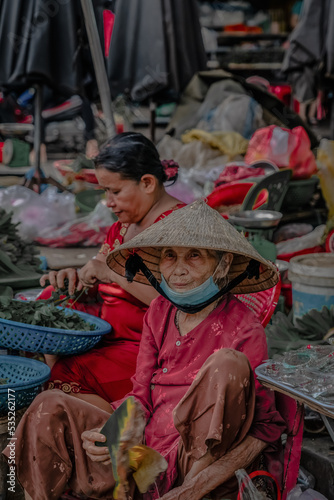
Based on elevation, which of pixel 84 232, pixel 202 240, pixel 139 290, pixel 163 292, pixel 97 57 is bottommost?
pixel 84 232

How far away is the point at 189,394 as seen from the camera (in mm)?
1989

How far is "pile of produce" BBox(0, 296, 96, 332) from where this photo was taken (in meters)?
2.81

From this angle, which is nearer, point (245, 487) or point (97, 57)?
point (245, 487)

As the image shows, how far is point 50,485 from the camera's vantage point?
2.21 m

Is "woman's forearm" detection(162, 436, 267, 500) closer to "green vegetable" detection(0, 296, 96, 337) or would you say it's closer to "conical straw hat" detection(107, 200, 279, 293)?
"conical straw hat" detection(107, 200, 279, 293)

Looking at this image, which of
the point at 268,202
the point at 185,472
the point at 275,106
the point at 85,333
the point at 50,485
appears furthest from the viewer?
the point at 275,106

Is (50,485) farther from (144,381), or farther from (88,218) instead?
(88,218)

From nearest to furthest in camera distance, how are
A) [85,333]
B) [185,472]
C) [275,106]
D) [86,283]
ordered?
[185,472] < [85,333] < [86,283] < [275,106]

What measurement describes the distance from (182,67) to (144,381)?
415 centimetres

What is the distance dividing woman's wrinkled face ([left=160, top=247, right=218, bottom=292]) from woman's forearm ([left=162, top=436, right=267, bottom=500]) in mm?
524

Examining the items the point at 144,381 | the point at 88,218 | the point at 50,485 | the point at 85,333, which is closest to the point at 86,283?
the point at 85,333

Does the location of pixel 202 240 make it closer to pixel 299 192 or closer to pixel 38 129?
pixel 299 192

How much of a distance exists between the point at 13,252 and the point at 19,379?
1.24m

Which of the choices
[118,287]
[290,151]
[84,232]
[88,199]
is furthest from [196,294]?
[88,199]
